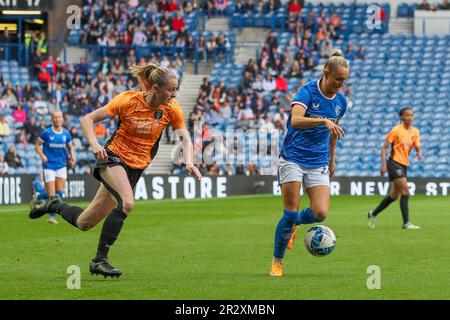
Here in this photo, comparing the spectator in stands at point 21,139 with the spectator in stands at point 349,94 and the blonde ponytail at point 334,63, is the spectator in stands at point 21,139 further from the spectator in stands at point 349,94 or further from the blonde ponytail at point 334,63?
the blonde ponytail at point 334,63

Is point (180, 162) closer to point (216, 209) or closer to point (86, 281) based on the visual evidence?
point (216, 209)

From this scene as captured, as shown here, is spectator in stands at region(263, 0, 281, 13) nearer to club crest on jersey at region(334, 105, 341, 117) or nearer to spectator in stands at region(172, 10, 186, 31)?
spectator in stands at region(172, 10, 186, 31)

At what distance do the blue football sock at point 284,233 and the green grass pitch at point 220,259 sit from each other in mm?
288

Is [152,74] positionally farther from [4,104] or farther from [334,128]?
[4,104]

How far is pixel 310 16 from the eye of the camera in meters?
44.3

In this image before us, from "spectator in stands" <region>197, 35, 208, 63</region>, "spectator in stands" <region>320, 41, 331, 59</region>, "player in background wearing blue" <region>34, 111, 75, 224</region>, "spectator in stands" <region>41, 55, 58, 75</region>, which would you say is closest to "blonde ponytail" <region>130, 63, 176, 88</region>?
"player in background wearing blue" <region>34, 111, 75, 224</region>

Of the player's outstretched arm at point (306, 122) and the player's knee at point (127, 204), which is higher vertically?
the player's outstretched arm at point (306, 122)

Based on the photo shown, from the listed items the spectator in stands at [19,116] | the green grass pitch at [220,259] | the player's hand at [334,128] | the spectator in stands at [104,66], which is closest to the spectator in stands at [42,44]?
the spectator in stands at [104,66]

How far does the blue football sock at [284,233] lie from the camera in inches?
492

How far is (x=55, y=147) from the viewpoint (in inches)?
896

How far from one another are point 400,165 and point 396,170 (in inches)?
5.3

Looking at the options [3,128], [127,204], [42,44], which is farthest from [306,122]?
[42,44]
